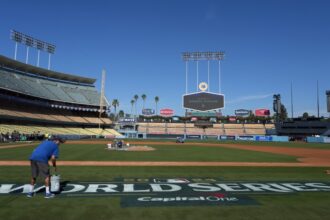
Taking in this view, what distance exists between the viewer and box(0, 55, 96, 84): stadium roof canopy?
273 feet

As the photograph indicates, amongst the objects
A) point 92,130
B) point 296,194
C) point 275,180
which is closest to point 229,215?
point 296,194

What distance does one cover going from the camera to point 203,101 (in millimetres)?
A: 92375

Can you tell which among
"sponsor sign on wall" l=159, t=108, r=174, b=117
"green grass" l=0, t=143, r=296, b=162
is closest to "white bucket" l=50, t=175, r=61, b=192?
"green grass" l=0, t=143, r=296, b=162

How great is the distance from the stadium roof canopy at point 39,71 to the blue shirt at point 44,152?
252 ft

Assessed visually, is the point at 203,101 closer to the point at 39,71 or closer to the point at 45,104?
the point at 45,104

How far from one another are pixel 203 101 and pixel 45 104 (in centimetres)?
4420

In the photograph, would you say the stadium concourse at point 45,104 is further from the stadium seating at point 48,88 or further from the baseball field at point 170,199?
the baseball field at point 170,199

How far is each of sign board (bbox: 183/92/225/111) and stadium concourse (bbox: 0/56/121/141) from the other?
969 inches

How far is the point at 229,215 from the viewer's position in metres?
8.02

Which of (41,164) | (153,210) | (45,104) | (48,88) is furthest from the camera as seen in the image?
(48,88)

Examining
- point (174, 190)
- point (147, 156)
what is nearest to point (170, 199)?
point (174, 190)

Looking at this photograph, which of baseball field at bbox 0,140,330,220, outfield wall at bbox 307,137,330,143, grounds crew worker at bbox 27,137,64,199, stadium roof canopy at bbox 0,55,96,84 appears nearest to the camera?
baseball field at bbox 0,140,330,220

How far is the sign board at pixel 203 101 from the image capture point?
9206 centimetres

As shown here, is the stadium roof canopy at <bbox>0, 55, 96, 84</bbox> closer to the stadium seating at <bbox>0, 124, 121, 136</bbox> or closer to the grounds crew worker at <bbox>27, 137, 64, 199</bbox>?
the stadium seating at <bbox>0, 124, 121, 136</bbox>
